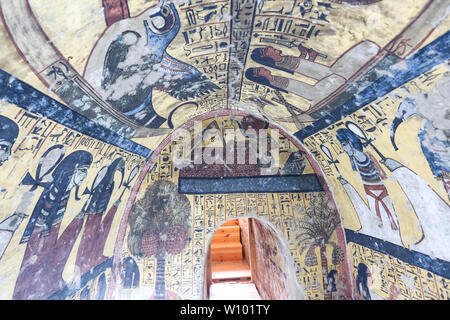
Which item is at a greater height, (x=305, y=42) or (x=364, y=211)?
(x=305, y=42)

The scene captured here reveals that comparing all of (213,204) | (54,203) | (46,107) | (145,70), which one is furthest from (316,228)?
(46,107)

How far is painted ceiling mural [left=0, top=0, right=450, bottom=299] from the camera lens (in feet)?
6.37

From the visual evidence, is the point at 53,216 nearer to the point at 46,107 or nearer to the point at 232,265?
the point at 46,107

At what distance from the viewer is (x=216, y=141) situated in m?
5.26

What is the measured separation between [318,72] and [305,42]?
41 centimetres

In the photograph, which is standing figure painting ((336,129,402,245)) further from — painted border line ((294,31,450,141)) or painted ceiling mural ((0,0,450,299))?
painted border line ((294,31,450,141))

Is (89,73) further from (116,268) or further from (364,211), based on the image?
(364,211)

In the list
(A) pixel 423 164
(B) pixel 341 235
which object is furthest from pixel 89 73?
(B) pixel 341 235

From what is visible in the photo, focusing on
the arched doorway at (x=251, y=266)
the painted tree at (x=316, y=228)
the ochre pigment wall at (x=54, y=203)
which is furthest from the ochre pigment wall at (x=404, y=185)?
the ochre pigment wall at (x=54, y=203)

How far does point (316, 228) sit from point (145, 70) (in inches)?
151

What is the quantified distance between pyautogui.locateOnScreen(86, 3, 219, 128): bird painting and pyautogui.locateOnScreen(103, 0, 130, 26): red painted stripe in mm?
110

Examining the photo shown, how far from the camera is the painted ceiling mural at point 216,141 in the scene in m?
1.94

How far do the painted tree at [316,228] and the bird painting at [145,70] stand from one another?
2.84 meters

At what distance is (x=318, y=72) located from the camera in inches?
109
